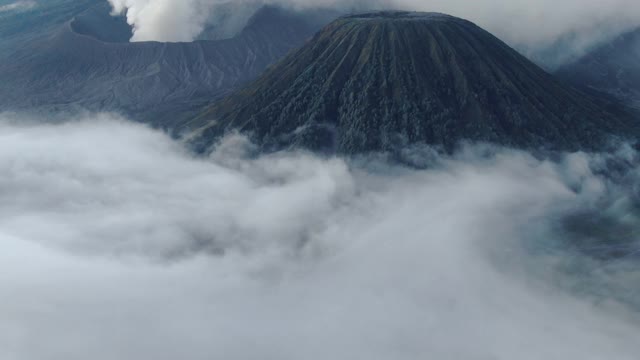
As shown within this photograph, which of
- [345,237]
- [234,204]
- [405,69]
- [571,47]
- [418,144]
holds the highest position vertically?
[571,47]

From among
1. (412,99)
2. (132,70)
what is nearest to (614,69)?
(412,99)

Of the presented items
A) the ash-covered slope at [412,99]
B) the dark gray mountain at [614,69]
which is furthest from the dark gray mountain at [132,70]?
the dark gray mountain at [614,69]

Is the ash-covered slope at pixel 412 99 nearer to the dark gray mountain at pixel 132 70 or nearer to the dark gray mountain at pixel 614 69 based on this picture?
the dark gray mountain at pixel 614 69

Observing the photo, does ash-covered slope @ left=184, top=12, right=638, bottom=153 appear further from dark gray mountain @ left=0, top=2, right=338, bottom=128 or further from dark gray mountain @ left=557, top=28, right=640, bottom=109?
dark gray mountain @ left=0, top=2, right=338, bottom=128

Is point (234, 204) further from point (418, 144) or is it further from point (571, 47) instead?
point (571, 47)

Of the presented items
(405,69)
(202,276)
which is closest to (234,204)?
(202,276)

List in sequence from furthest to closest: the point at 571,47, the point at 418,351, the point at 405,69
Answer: the point at 571,47 → the point at 405,69 → the point at 418,351

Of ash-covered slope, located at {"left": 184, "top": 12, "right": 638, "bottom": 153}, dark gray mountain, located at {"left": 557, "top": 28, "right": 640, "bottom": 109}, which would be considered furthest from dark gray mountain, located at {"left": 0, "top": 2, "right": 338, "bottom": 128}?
dark gray mountain, located at {"left": 557, "top": 28, "right": 640, "bottom": 109}
